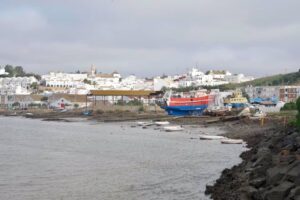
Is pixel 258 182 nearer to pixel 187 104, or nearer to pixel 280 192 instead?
pixel 280 192

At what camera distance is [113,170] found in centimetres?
2709

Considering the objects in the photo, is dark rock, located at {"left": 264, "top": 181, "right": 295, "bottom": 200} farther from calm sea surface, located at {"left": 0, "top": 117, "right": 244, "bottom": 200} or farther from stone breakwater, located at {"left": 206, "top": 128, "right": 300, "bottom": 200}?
calm sea surface, located at {"left": 0, "top": 117, "right": 244, "bottom": 200}

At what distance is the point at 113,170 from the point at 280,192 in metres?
14.9

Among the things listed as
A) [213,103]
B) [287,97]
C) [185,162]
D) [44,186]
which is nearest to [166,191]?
[44,186]

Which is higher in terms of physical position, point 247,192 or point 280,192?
point 280,192

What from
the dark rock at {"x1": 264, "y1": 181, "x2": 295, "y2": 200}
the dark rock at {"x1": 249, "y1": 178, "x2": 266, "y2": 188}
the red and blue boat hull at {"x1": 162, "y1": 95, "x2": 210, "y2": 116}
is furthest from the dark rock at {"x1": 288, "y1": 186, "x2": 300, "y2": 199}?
the red and blue boat hull at {"x1": 162, "y1": 95, "x2": 210, "y2": 116}

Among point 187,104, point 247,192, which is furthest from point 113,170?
point 187,104

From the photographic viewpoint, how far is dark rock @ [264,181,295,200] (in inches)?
517

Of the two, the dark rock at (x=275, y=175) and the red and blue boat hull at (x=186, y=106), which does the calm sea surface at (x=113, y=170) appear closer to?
the dark rock at (x=275, y=175)

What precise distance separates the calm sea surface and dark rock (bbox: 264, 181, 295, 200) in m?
5.76

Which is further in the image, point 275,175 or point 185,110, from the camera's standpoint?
point 185,110

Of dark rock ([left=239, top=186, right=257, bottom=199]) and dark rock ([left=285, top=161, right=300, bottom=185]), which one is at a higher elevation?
dark rock ([left=285, top=161, right=300, bottom=185])

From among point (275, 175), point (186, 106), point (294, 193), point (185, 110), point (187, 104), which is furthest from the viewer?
point (185, 110)

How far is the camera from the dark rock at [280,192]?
1314 centimetres
